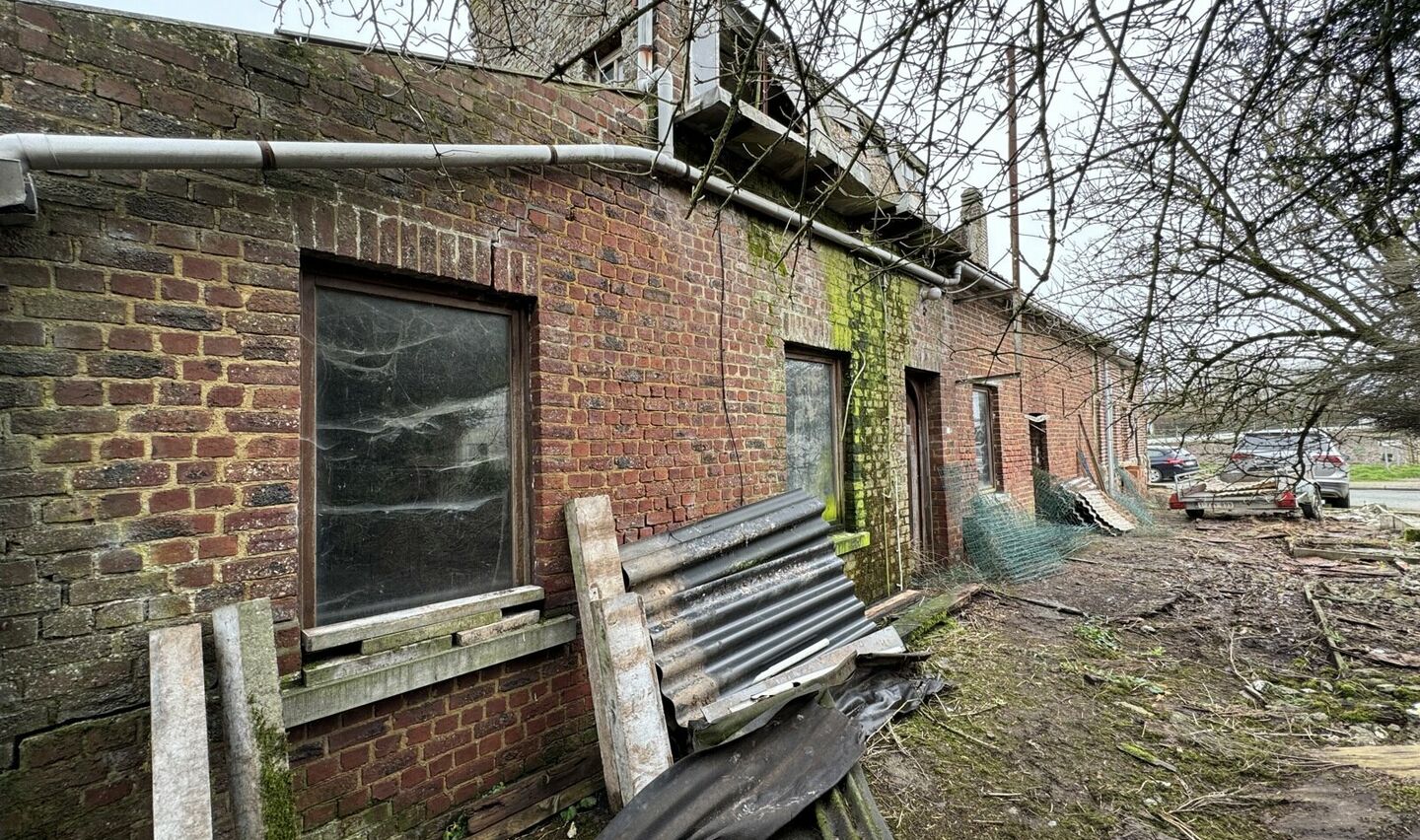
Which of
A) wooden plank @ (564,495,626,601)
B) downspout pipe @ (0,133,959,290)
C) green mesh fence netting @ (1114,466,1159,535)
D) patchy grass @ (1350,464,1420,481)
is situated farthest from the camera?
patchy grass @ (1350,464,1420,481)

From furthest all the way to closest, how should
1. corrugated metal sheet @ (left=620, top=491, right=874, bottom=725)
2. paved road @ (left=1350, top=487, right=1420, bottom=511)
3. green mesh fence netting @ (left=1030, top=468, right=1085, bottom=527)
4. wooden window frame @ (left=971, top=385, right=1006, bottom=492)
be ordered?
paved road @ (left=1350, top=487, right=1420, bottom=511) → green mesh fence netting @ (left=1030, top=468, right=1085, bottom=527) → wooden window frame @ (left=971, top=385, right=1006, bottom=492) → corrugated metal sheet @ (left=620, top=491, right=874, bottom=725)

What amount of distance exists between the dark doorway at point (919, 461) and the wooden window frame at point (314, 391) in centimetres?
479

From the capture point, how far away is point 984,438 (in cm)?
829

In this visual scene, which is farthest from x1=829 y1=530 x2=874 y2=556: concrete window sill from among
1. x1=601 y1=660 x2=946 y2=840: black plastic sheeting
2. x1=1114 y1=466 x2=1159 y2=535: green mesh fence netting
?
x1=1114 y1=466 x2=1159 y2=535: green mesh fence netting

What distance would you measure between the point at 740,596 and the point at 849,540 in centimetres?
190

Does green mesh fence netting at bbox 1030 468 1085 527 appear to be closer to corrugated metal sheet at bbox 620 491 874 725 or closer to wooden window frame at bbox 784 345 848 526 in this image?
wooden window frame at bbox 784 345 848 526

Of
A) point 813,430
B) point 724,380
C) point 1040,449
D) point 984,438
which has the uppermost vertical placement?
point 724,380

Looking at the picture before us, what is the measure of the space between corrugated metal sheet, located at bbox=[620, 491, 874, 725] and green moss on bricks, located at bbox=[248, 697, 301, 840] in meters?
1.47

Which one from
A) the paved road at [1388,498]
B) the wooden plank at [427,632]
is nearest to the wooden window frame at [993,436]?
the wooden plank at [427,632]

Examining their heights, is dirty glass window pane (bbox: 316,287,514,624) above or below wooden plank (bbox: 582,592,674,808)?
above

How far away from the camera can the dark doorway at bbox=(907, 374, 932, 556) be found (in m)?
6.66

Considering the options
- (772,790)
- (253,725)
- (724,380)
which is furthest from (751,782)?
(724,380)

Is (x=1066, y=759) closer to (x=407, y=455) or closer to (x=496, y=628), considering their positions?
(x=496, y=628)

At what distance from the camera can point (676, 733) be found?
111 inches
